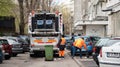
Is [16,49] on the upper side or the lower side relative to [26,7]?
lower

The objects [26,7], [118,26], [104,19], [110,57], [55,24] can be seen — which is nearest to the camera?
[110,57]

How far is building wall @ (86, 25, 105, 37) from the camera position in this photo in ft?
194

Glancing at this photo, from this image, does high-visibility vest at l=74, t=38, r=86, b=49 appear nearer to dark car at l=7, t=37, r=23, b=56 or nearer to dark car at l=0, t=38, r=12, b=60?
dark car at l=0, t=38, r=12, b=60

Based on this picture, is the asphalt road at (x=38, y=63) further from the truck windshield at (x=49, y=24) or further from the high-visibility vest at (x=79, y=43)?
the truck windshield at (x=49, y=24)

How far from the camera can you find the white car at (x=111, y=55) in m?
14.7

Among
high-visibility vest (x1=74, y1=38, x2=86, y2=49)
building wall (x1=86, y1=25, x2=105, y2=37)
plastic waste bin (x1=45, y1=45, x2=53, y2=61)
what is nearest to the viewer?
plastic waste bin (x1=45, y1=45, x2=53, y2=61)

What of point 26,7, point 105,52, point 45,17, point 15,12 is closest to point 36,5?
point 26,7

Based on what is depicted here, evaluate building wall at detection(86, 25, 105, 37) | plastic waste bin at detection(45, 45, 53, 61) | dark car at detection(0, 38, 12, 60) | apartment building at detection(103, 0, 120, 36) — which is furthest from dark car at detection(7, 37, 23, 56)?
building wall at detection(86, 25, 105, 37)

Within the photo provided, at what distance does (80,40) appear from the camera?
29562 mm

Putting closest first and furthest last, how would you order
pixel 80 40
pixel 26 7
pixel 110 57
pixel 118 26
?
pixel 110 57
pixel 80 40
pixel 118 26
pixel 26 7

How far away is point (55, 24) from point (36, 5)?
105ft

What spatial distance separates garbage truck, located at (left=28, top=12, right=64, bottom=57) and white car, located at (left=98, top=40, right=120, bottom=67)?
15570mm

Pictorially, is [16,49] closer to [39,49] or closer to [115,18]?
[39,49]

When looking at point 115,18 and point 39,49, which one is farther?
point 115,18
